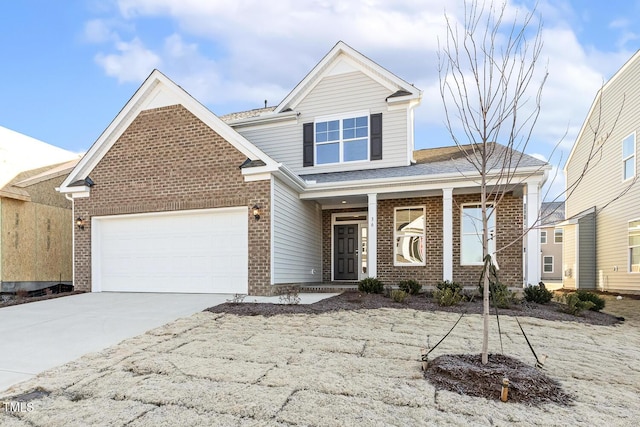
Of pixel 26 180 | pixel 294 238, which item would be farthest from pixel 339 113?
pixel 26 180

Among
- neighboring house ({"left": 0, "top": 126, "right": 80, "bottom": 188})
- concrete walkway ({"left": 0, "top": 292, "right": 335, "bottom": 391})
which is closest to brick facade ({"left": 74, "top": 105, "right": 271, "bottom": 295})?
concrete walkway ({"left": 0, "top": 292, "right": 335, "bottom": 391})

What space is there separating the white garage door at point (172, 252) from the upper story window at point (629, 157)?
1258cm

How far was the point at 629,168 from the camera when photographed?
12.5 meters

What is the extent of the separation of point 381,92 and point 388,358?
931cm

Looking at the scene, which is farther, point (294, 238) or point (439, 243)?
point (439, 243)

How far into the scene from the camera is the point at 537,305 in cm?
787

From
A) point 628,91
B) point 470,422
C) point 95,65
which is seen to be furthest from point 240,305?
point 628,91

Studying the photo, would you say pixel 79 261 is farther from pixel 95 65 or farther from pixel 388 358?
pixel 388 358

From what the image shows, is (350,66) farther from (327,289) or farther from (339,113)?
(327,289)

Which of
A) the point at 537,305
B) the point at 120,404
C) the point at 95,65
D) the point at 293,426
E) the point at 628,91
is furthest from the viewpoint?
the point at 95,65

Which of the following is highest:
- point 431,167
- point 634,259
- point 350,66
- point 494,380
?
point 350,66

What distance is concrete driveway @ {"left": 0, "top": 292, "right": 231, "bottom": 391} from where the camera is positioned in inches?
177

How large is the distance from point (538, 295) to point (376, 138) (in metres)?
6.12

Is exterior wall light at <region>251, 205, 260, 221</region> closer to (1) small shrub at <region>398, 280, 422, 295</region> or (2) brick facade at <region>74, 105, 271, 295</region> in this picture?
(2) brick facade at <region>74, 105, 271, 295</region>
